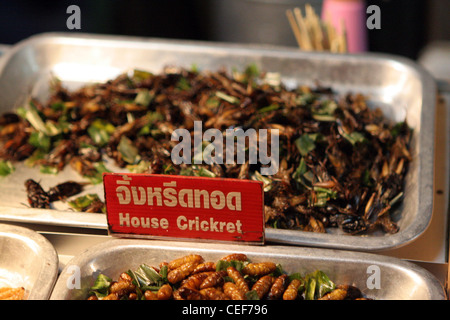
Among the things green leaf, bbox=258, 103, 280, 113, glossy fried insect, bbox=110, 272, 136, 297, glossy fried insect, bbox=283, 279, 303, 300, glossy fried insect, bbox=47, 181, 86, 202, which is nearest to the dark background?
green leaf, bbox=258, 103, 280, 113

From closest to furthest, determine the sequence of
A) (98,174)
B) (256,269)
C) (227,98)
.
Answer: (256,269) → (98,174) → (227,98)

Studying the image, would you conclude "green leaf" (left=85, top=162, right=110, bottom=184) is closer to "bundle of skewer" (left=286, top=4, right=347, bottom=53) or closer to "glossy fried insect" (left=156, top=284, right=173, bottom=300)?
"glossy fried insect" (left=156, top=284, right=173, bottom=300)

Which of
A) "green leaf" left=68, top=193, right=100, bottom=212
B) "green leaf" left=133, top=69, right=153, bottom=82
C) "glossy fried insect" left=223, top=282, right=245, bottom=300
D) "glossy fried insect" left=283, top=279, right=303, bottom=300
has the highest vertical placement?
"green leaf" left=133, top=69, right=153, bottom=82

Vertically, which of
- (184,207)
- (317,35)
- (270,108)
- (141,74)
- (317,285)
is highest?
(317,35)

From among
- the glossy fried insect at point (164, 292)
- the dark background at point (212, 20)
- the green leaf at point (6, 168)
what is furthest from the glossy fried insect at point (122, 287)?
the dark background at point (212, 20)

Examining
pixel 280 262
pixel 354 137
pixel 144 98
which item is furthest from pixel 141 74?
pixel 280 262

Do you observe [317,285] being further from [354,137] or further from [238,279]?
[354,137]
